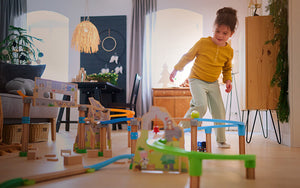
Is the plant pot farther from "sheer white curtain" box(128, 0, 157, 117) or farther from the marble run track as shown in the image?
"sheer white curtain" box(128, 0, 157, 117)

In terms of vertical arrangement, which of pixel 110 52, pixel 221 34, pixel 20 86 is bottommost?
pixel 20 86

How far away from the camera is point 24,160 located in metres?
1.72

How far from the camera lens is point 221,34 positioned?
97.0 inches

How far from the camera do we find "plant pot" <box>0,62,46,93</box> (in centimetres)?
317

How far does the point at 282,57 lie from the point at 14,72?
2978 mm

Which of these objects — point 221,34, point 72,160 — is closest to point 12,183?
point 72,160

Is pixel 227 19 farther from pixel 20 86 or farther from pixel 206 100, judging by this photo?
pixel 20 86

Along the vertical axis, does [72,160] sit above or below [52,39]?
below

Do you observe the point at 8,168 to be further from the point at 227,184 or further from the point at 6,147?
the point at 227,184

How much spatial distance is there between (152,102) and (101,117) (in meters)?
3.65

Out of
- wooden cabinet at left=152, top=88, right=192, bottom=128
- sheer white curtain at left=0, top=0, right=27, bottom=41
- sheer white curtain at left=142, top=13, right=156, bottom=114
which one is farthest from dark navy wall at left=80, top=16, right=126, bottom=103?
sheer white curtain at left=0, top=0, right=27, bottom=41

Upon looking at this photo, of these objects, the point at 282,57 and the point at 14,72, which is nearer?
the point at 282,57

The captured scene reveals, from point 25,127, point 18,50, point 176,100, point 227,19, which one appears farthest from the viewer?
point 176,100

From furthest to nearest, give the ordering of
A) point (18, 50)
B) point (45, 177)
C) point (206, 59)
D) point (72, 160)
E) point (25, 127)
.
Answer: point (18, 50) → point (206, 59) → point (25, 127) → point (72, 160) → point (45, 177)
